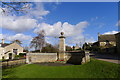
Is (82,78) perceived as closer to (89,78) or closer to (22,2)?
(89,78)

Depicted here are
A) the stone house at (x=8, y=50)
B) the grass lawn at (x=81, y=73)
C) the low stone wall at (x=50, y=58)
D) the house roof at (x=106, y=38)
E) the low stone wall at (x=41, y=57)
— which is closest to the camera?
the grass lawn at (x=81, y=73)

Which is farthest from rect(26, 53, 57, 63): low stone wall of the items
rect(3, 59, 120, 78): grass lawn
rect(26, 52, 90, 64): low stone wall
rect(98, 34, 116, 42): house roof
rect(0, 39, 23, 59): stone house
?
rect(98, 34, 116, 42): house roof

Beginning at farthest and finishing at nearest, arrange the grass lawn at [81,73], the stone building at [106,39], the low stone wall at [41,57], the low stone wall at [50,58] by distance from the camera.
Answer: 1. the stone building at [106,39]
2. the low stone wall at [41,57]
3. the low stone wall at [50,58]
4. the grass lawn at [81,73]

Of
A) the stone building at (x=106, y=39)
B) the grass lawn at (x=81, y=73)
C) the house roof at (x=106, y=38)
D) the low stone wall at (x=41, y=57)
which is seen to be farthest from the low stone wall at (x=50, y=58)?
the house roof at (x=106, y=38)

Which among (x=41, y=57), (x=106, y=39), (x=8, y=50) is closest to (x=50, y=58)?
(x=41, y=57)

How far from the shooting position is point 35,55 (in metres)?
17.4

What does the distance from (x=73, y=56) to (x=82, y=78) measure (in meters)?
10.0

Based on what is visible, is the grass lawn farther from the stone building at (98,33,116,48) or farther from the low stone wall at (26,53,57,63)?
the stone building at (98,33,116,48)

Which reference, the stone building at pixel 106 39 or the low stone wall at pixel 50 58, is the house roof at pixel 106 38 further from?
the low stone wall at pixel 50 58

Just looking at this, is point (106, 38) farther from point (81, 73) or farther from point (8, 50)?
point (8, 50)

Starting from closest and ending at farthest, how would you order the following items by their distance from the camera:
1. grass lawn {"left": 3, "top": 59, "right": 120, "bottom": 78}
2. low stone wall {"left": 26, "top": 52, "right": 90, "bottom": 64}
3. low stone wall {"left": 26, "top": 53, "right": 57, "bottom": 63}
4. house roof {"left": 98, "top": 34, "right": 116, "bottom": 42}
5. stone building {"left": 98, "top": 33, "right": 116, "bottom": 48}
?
grass lawn {"left": 3, "top": 59, "right": 120, "bottom": 78} < low stone wall {"left": 26, "top": 52, "right": 90, "bottom": 64} < low stone wall {"left": 26, "top": 53, "right": 57, "bottom": 63} < stone building {"left": 98, "top": 33, "right": 116, "bottom": 48} < house roof {"left": 98, "top": 34, "right": 116, "bottom": 42}

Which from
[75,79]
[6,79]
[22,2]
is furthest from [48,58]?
[22,2]

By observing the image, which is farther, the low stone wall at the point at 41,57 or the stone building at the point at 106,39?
the stone building at the point at 106,39

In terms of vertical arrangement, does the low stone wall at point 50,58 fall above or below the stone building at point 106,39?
below
